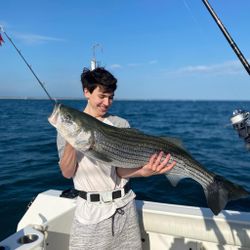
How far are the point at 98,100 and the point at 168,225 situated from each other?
1878mm

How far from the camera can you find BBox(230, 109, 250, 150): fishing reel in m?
2.98

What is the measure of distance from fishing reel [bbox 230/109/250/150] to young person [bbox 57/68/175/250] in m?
0.70

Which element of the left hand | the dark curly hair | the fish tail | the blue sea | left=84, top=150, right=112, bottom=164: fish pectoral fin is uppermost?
the dark curly hair

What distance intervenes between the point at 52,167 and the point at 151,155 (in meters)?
8.18

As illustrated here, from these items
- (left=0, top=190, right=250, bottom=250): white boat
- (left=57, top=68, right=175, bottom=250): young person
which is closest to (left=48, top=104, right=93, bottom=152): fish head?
(left=57, top=68, right=175, bottom=250): young person

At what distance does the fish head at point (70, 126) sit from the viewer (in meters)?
2.85

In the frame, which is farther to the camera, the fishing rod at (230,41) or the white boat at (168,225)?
the white boat at (168,225)

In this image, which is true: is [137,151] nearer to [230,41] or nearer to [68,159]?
[68,159]

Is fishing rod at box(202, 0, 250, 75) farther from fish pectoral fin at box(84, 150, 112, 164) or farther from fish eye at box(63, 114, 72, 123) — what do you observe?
fish eye at box(63, 114, 72, 123)

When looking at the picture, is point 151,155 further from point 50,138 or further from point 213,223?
point 50,138

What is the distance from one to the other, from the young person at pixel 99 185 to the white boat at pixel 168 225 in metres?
0.69

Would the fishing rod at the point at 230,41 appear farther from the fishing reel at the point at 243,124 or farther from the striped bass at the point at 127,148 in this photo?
the striped bass at the point at 127,148

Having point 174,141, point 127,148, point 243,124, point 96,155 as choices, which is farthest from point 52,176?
point 243,124

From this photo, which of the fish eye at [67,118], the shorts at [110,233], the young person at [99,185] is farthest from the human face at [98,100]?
the shorts at [110,233]
